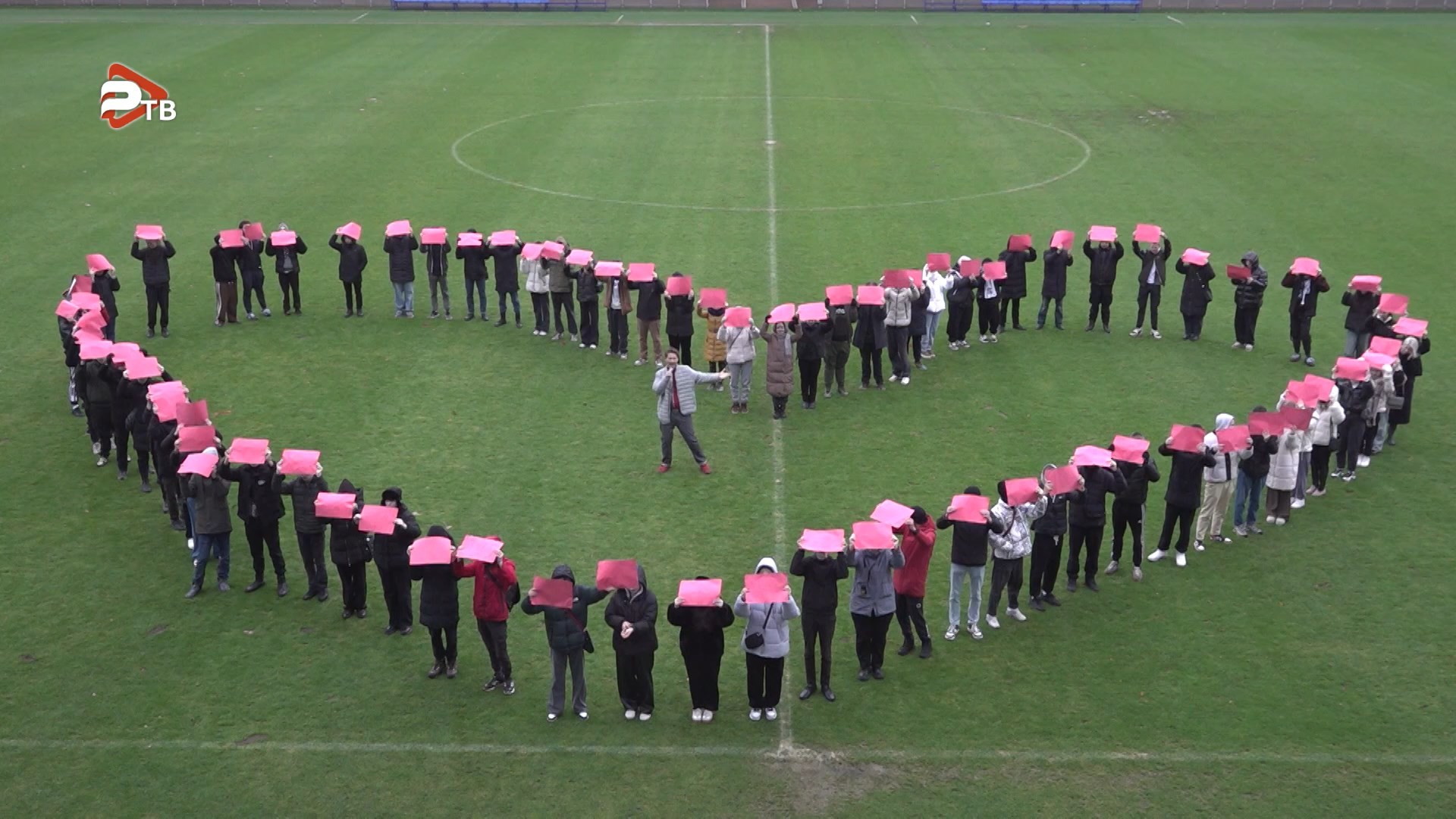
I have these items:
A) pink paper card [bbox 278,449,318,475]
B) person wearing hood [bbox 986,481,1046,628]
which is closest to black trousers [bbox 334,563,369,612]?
pink paper card [bbox 278,449,318,475]

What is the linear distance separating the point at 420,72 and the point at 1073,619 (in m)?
35.2

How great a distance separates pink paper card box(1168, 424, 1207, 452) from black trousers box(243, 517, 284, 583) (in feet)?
32.3

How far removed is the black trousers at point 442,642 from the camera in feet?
45.8

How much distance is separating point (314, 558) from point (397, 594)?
4.24 feet

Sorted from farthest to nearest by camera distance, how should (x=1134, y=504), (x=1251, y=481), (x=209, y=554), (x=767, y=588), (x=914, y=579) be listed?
(x=1251, y=481)
(x=1134, y=504)
(x=209, y=554)
(x=914, y=579)
(x=767, y=588)

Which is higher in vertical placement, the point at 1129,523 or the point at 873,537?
the point at 873,537

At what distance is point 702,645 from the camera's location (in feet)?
43.2

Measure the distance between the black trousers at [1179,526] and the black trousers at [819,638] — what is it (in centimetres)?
471

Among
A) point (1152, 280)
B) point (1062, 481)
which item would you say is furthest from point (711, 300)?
point (1062, 481)

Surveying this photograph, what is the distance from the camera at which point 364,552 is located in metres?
14.8

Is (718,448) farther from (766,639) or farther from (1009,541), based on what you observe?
(766,639)

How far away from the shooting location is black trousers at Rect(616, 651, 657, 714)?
43.4 ft

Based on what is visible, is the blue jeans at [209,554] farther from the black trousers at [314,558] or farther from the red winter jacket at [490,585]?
the red winter jacket at [490,585]

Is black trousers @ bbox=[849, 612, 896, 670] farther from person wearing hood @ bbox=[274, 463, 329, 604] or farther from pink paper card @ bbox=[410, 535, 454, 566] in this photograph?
person wearing hood @ bbox=[274, 463, 329, 604]
